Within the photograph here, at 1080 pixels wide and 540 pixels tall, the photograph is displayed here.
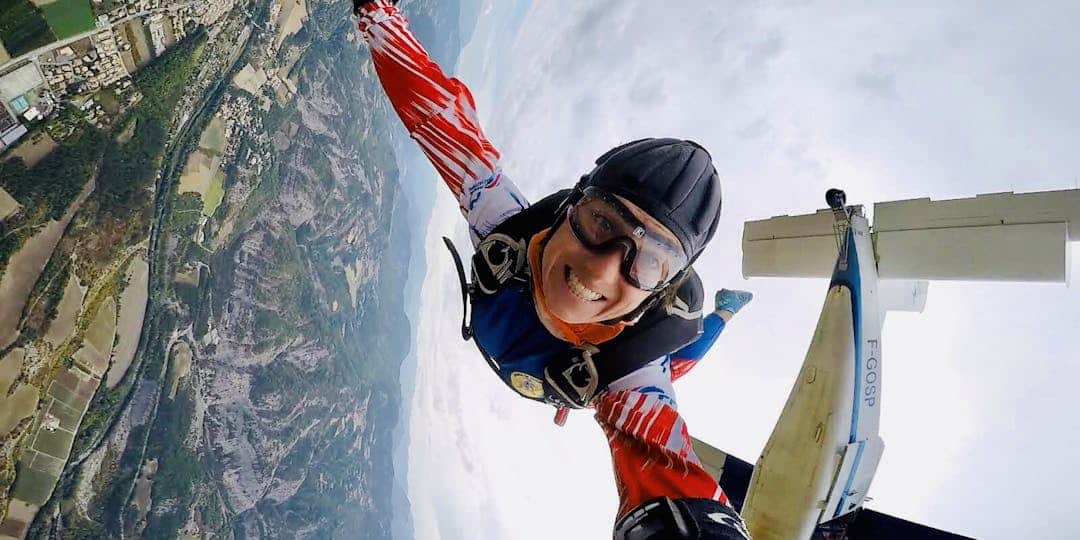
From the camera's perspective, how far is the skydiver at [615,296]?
1.86 metres

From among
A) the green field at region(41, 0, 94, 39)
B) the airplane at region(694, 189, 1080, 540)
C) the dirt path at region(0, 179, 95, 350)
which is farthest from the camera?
the dirt path at region(0, 179, 95, 350)

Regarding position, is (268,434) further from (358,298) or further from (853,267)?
(853,267)

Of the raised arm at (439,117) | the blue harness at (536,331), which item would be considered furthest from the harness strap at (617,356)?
the raised arm at (439,117)

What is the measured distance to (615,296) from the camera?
208cm

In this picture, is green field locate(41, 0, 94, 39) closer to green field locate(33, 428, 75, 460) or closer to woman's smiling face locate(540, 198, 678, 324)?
green field locate(33, 428, 75, 460)

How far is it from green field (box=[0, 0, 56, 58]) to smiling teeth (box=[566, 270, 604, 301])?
26.0 metres

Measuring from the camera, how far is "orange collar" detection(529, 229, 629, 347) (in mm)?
2340

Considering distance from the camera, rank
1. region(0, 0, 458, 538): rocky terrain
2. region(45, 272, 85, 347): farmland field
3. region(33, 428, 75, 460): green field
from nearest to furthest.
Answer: region(45, 272, 85, 347): farmland field, region(33, 428, 75, 460): green field, region(0, 0, 458, 538): rocky terrain

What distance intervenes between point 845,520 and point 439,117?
5400mm

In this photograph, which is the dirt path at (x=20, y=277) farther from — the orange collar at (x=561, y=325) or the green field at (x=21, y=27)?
the orange collar at (x=561, y=325)

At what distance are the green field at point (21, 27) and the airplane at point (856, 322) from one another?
87.1ft

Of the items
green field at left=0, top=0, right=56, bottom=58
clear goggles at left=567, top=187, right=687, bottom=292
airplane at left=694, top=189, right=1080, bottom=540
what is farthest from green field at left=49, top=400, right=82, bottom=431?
clear goggles at left=567, top=187, right=687, bottom=292

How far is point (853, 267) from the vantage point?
498 centimetres

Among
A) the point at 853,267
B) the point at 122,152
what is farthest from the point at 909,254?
the point at 122,152
